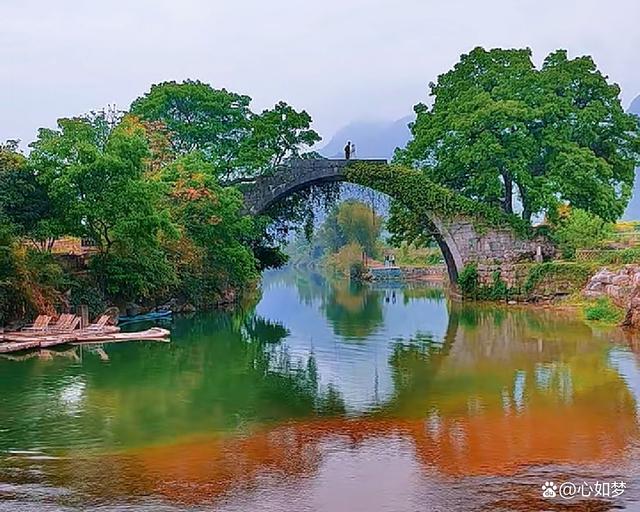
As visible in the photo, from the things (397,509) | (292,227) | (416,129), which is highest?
(416,129)

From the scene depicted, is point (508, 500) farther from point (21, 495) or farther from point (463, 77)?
point (463, 77)

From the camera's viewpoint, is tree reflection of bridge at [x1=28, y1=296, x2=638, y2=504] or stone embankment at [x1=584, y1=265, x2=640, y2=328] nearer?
tree reflection of bridge at [x1=28, y1=296, x2=638, y2=504]

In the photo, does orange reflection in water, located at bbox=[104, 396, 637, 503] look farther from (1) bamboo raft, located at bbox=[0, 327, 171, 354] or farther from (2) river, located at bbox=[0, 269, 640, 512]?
(1) bamboo raft, located at bbox=[0, 327, 171, 354]

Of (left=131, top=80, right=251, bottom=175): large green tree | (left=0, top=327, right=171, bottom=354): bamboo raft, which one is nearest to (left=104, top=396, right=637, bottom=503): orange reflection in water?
(left=0, top=327, right=171, bottom=354): bamboo raft

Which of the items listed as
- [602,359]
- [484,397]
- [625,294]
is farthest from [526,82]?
[484,397]

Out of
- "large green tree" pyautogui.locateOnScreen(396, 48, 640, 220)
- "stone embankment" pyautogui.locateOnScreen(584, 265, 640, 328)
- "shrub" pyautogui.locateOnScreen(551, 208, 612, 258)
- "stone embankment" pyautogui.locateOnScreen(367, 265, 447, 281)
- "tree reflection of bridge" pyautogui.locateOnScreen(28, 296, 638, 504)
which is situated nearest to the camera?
"tree reflection of bridge" pyautogui.locateOnScreen(28, 296, 638, 504)

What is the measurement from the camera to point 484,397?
1382 centimetres

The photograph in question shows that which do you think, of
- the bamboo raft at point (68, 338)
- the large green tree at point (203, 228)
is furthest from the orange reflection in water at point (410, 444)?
the large green tree at point (203, 228)

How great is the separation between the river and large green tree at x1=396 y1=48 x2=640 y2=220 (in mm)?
9988

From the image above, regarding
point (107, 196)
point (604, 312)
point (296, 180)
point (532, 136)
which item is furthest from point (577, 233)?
point (107, 196)

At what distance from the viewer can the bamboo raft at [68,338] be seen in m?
19.2

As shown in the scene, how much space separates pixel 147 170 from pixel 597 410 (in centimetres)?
Result: 2067

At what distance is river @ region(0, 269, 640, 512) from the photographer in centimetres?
866

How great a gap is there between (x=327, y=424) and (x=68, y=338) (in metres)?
10.3
